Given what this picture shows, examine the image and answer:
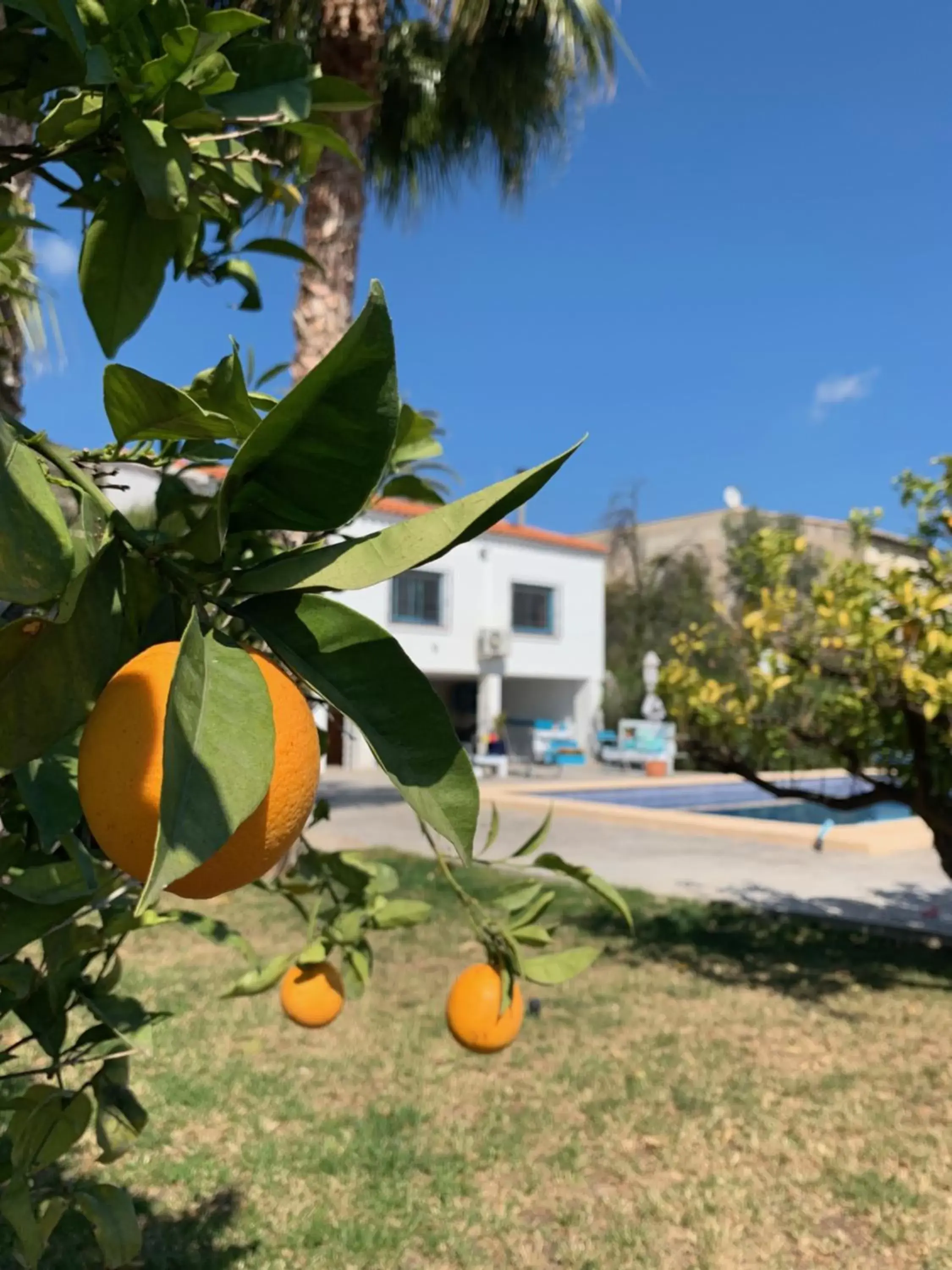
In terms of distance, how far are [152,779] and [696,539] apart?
30441mm

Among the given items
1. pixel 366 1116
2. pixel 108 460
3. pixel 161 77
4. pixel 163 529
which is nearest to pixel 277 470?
pixel 108 460

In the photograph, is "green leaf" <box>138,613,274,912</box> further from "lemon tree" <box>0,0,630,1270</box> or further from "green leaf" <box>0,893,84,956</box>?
"green leaf" <box>0,893,84,956</box>

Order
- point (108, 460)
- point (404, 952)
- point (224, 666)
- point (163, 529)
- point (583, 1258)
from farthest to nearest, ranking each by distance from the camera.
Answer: point (404, 952), point (583, 1258), point (163, 529), point (108, 460), point (224, 666)

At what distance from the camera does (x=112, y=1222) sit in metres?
1.26

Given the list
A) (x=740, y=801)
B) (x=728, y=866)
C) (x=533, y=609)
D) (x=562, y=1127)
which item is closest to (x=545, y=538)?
(x=533, y=609)

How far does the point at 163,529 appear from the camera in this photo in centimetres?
117

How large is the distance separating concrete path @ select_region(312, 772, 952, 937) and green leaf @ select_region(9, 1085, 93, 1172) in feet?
18.8

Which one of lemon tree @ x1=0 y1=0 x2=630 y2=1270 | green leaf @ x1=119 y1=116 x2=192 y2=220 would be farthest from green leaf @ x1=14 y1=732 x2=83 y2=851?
green leaf @ x1=119 y1=116 x2=192 y2=220

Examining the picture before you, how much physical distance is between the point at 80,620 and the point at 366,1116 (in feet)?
10.4

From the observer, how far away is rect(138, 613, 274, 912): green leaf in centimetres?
40

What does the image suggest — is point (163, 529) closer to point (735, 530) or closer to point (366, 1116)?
point (366, 1116)

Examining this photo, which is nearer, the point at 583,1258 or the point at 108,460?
the point at 108,460

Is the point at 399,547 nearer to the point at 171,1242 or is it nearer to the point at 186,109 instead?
the point at 186,109

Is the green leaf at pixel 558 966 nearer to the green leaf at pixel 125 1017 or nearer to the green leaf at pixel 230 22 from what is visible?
the green leaf at pixel 125 1017
